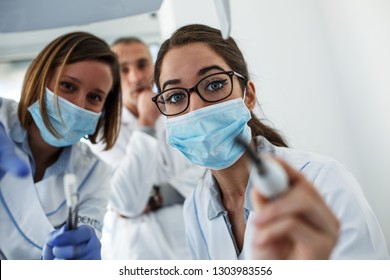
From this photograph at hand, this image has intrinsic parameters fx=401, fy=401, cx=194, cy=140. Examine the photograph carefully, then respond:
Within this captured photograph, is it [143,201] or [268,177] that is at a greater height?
[268,177]

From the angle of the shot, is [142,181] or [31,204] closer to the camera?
[31,204]

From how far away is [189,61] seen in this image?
1.88 feet

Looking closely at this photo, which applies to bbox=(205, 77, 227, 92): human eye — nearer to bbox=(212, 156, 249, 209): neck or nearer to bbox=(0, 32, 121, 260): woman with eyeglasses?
bbox=(212, 156, 249, 209): neck

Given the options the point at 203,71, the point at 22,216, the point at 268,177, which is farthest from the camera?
the point at 22,216

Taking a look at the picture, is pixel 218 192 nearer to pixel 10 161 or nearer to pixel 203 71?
pixel 203 71

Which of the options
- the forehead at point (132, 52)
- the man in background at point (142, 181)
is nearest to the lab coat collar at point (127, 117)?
the man in background at point (142, 181)

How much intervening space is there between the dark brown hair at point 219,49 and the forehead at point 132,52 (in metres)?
0.44

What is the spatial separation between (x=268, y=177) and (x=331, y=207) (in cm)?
23

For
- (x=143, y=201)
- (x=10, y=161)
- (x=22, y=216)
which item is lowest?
(x=143, y=201)

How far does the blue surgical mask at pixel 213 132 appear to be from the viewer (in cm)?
54

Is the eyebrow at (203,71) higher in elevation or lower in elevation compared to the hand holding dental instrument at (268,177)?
higher

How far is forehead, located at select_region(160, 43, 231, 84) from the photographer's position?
567 mm

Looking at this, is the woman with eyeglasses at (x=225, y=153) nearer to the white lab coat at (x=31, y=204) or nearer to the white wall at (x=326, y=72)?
the white wall at (x=326, y=72)

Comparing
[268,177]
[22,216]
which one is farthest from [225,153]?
[22,216]
